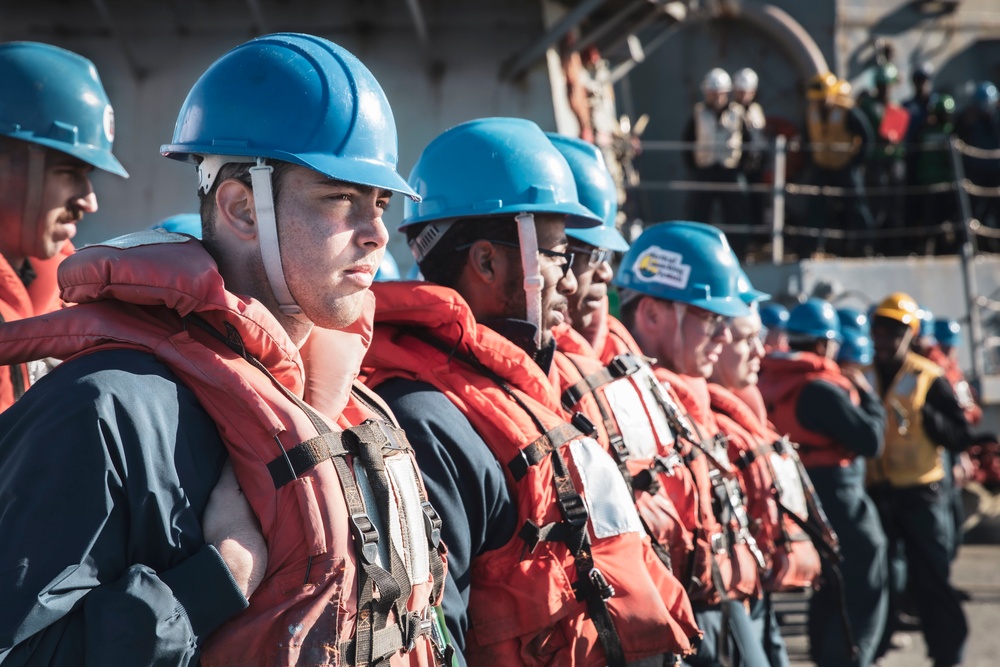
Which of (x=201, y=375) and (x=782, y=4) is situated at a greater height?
(x=782, y=4)

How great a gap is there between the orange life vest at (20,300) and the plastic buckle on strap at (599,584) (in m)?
1.71

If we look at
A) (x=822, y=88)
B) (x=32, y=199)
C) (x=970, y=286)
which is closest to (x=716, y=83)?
(x=822, y=88)

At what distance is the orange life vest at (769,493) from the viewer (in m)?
5.38

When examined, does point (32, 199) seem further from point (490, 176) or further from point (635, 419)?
point (635, 419)

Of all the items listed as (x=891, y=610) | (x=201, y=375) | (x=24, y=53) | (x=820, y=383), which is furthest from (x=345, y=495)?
(x=891, y=610)

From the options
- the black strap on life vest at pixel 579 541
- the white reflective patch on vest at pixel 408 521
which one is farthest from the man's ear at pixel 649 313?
the white reflective patch on vest at pixel 408 521

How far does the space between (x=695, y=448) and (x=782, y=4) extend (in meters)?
16.2

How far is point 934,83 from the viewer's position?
19.0 m

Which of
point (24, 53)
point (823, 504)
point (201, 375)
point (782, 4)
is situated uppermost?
point (782, 4)

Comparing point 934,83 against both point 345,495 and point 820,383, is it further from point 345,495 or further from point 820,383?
point 345,495

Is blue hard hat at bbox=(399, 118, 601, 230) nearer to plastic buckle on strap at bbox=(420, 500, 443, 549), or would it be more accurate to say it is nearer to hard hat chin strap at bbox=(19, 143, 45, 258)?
plastic buckle on strap at bbox=(420, 500, 443, 549)

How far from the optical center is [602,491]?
10.1 feet

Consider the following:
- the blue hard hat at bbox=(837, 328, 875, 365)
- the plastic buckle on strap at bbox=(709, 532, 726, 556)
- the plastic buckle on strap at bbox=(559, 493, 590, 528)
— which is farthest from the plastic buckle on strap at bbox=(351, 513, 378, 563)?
the blue hard hat at bbox=(837, 328, 875, 365)

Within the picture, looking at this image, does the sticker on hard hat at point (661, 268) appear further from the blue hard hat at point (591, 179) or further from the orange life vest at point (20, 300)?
the orange life vest at point (20, 300)
